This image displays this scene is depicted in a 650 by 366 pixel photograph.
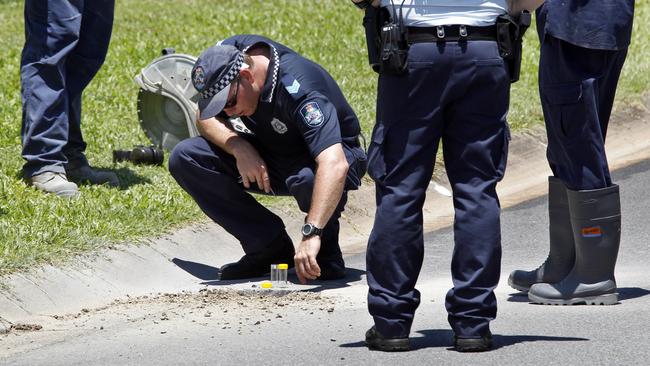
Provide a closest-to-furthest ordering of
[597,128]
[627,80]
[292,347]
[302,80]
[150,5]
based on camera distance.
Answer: [292,347]
[597,128]
[302,80]
[627,80]
[150,5]

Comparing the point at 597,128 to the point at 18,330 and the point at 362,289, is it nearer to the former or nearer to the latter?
the point at 362,289

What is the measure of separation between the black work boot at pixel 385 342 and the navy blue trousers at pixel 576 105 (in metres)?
1.20

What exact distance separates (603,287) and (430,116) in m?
1.35

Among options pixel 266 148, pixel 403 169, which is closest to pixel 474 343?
pixel 403 169

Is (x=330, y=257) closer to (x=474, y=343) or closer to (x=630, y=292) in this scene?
(x=630, y=292)

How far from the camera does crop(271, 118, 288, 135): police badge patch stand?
6.27 m

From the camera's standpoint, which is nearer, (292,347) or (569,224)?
(292,347)

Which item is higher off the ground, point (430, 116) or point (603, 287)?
point (430, 116)

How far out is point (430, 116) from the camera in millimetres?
4805

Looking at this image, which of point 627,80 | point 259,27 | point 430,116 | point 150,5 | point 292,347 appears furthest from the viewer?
point 150,5

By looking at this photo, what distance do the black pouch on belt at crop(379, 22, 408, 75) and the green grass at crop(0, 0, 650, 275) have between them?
2.26m

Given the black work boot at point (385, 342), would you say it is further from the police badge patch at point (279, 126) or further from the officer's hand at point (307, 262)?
the police badge patch at point (279, 126)

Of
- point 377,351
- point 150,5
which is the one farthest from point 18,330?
point 150,5

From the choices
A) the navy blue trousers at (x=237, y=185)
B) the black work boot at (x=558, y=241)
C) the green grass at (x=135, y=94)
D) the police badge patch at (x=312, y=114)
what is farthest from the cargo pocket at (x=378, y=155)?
the green grass at (x=135, y=94)
